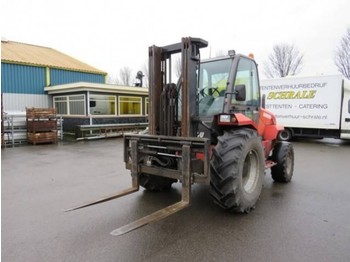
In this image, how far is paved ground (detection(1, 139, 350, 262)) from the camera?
328 centimetres

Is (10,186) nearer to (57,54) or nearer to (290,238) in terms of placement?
(290,238)

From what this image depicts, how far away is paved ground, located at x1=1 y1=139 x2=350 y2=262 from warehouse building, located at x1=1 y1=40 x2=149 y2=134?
34.5 feet

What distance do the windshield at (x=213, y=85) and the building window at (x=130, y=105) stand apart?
14.1 m

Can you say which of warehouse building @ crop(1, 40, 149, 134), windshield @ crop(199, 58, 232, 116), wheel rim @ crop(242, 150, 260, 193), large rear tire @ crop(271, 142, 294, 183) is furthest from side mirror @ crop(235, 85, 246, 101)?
warehouse building @ crop(1, 40, 149, 134)

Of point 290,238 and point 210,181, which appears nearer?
point 290,238

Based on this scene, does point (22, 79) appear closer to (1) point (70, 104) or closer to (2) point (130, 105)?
(1) point (70, 104)

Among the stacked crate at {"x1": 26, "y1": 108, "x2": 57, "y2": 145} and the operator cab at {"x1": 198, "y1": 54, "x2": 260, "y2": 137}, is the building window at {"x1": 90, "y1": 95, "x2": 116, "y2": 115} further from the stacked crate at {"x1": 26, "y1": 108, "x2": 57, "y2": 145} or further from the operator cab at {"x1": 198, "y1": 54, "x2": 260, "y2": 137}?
the operator cab at {"x1": 198, "y1": 54, "x2": 260, "y2": 137}

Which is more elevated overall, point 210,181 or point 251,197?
point 210,181

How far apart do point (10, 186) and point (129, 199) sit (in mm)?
2987

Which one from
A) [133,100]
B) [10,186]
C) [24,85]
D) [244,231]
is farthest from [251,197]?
[24,85]

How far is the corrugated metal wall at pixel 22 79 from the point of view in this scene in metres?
17.5

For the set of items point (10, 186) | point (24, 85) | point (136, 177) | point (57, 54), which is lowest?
point (10, 186)

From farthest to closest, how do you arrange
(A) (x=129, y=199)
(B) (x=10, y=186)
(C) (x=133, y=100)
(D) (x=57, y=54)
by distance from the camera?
1. (D) (x=57, y=54)
2. (C) (x=133, y=100)
3. (B) (x=10, y=186)
4. (A) (x=129, y=199)

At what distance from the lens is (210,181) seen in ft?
13.3
